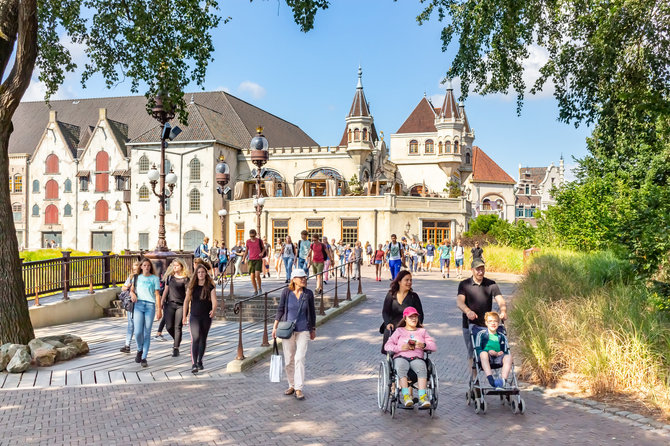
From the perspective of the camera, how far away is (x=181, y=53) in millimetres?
12852

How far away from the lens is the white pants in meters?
7.70

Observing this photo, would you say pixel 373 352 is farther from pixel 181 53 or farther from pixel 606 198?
pixel 606 198

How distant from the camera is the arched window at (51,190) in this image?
188 ft

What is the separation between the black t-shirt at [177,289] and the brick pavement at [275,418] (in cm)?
191

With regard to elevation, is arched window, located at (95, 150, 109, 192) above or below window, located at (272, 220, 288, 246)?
→ above

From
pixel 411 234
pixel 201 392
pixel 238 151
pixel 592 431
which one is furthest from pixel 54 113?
pixel 592 431

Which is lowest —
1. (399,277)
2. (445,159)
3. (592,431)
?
(592,431)

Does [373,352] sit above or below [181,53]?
below

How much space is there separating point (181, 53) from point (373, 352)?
24.4ft

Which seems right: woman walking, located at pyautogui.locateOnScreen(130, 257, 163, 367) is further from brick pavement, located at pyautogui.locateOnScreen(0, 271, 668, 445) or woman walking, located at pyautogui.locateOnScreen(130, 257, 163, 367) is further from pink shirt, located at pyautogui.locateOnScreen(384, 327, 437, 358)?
pink shirt, located at pyautogui.locateOnScreen(384, 327, 437, 358)

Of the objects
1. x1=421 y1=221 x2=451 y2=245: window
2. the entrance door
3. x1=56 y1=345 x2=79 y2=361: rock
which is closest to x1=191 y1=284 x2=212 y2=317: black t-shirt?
x1=56 y1=345 x2=79 y2=361: rock

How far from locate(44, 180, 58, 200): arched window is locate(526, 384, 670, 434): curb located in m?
57.6

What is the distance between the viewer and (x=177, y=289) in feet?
33.6

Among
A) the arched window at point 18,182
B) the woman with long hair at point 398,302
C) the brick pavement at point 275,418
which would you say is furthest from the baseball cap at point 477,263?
the arched window at point 18,182
